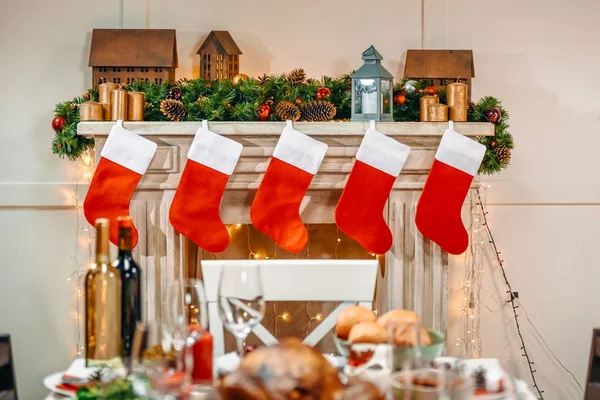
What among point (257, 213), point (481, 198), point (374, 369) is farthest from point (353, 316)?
point (481, 198)

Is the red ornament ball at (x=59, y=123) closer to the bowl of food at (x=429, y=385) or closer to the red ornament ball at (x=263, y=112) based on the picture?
the red ornament ball at (x=263, y=112)

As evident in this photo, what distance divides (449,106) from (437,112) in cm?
7

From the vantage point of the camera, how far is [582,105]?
10.3 feet

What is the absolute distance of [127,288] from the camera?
1.55 metres

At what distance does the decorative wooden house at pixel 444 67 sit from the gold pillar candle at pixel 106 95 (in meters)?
1.11

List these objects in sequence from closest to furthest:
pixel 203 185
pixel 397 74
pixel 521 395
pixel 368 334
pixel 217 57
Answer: pixel 521 395 < pixel 368 334 < pixel 203 185 < pixel 217 57 < pixel 397 74

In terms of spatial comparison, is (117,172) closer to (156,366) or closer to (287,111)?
(287,111)

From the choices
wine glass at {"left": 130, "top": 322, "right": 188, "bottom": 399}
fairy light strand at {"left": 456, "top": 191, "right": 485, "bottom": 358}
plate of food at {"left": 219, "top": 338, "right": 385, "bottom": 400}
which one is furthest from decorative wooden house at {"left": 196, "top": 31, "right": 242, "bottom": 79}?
plate of food at {"left": 219, "top": 338, "right": 385, "bottom": 400}

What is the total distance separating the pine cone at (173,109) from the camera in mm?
2668

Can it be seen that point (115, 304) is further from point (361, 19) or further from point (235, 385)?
point (361, 19)

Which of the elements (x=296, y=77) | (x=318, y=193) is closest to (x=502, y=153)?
(x=318, y=193)

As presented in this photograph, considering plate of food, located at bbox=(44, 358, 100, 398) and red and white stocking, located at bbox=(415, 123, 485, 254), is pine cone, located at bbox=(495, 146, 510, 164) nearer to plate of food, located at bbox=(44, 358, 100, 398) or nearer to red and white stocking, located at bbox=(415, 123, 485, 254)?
red and white stocking, located at bbox=(415, 123, 485, 254)

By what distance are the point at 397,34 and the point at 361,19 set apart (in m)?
0.16

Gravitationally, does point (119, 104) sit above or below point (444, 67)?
below
